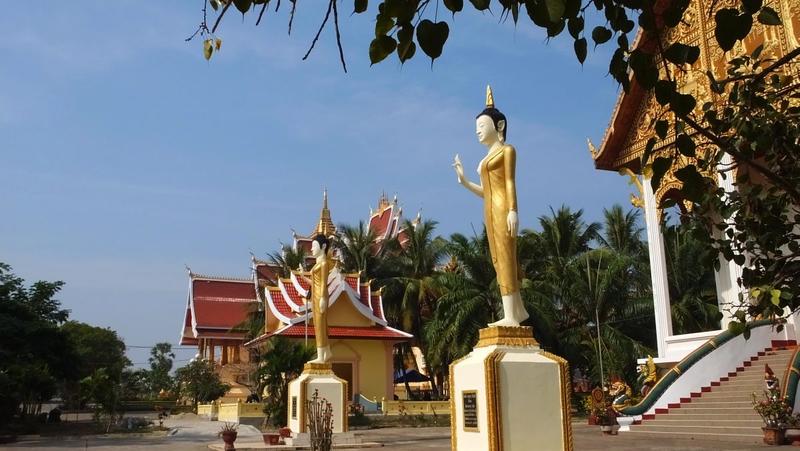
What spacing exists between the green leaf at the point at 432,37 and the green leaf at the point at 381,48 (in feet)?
0.31

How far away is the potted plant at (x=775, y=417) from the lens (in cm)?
997

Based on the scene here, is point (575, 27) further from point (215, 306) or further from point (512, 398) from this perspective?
point (215, 306)

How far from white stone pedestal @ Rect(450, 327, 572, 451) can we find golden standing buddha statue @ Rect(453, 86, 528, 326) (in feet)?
1.13

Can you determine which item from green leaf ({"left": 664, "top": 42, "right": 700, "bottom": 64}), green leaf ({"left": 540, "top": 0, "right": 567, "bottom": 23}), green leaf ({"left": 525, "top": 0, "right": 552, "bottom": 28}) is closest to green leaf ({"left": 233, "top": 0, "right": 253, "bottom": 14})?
green leaf ({"left": 525, "top": 0, "right": 552, "bottom": 28})

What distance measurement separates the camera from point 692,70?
1398 cm

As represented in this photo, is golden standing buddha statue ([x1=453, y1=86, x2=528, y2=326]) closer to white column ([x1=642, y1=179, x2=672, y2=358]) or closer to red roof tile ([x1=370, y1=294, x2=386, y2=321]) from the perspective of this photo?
white column ([x1=642, y1=179, x2=672, y2=358])

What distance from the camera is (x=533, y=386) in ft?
22.9

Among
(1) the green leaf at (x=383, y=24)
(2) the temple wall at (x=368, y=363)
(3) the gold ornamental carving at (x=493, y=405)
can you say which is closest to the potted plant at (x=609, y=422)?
(3) the gold ornamental carving at (x=493, y=405)

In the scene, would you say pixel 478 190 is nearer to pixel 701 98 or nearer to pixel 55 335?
pixel 701 98

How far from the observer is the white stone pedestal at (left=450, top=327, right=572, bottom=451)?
22.2 ft

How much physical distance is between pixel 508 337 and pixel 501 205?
4.58 ft

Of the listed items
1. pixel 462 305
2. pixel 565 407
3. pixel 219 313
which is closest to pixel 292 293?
pixel 462 305

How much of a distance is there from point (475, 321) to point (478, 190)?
15.0 metres

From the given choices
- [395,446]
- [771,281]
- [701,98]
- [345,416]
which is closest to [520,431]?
[771,281]
